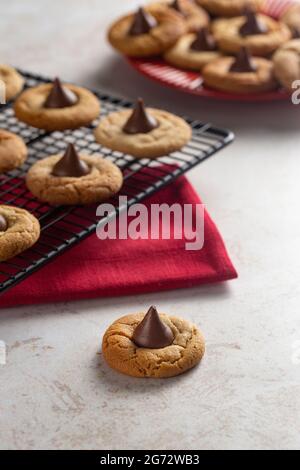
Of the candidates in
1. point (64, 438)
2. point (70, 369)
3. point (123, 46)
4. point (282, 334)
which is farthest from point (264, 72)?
point (64, 438)

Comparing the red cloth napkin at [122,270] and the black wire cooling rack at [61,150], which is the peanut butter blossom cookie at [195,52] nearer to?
A: the black wire cooling rack at [61,150]

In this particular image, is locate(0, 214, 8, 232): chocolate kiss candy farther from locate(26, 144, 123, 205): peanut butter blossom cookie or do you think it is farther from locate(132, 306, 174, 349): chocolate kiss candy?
locate(132, 306, 174, 349): chocolate kiss candy

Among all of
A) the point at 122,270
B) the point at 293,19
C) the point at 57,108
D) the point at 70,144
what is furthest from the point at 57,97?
the point at 293,19

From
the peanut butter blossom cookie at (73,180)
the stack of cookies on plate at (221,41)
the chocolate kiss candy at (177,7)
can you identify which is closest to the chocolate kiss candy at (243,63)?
the stack of cookies on plate at (221,41)

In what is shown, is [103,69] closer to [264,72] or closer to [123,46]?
[123,46]

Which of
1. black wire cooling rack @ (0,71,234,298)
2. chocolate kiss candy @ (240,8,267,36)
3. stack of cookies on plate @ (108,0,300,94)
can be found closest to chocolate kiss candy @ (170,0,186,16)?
stack of cookies on plate @ (108,0,300,94)
